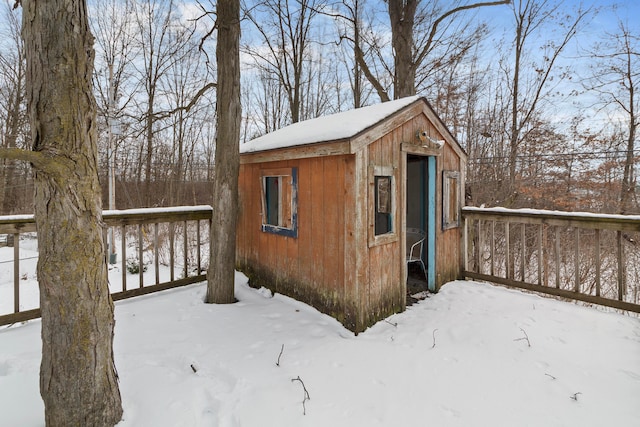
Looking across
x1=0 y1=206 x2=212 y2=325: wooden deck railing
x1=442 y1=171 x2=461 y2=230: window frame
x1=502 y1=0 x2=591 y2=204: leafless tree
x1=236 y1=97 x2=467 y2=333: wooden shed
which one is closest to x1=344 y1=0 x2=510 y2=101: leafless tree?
x1=502 y1=0 x2=591 y2=204: leafless tree

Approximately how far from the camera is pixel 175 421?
1.83m

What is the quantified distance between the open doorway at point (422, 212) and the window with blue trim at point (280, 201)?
6.17 ft

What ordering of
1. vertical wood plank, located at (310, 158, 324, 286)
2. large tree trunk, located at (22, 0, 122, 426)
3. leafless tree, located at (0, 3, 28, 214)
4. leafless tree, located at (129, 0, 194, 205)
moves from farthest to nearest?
leafless tree, located at (129, 0, 194, 205), leafless tree, located at (0, 3, 28, 214), vertical wood plank, located at (310, 158, 324, 286), large tree trunk, located at (22, 0, 122, 426)

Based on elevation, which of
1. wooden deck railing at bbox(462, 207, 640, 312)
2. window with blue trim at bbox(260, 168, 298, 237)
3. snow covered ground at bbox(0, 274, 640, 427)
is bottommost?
snow covered ground at bbox(0, 274, 640, 427)

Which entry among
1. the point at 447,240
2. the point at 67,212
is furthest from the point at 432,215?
the point at 67,212

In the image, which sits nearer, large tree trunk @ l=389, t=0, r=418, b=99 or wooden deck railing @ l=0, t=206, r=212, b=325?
wooden deck railing @ l=0, t=206, r=212, b=325

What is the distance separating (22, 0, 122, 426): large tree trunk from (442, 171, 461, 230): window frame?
4076 mm

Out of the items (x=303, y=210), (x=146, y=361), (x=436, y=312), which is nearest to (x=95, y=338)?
(x=146, y=361)

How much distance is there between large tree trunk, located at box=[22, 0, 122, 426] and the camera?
153 centimetres

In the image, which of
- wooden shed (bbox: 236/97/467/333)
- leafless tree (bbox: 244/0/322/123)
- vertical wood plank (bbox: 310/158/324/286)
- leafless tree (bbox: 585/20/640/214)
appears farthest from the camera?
leafless tree (bbox: 244/0/322/123)

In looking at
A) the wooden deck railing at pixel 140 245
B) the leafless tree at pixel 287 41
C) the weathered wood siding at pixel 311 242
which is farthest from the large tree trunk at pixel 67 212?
the leafless tree at pixel 287 41

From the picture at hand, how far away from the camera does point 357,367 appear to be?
2512mm

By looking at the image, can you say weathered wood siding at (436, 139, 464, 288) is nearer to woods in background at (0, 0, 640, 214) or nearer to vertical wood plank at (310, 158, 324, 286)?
vertical wood plank at (310, 158, 324, 286)

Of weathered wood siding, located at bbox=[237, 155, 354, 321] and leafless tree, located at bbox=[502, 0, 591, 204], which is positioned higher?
leafless tree, located at bbox=[502, 0, 591, 204]
